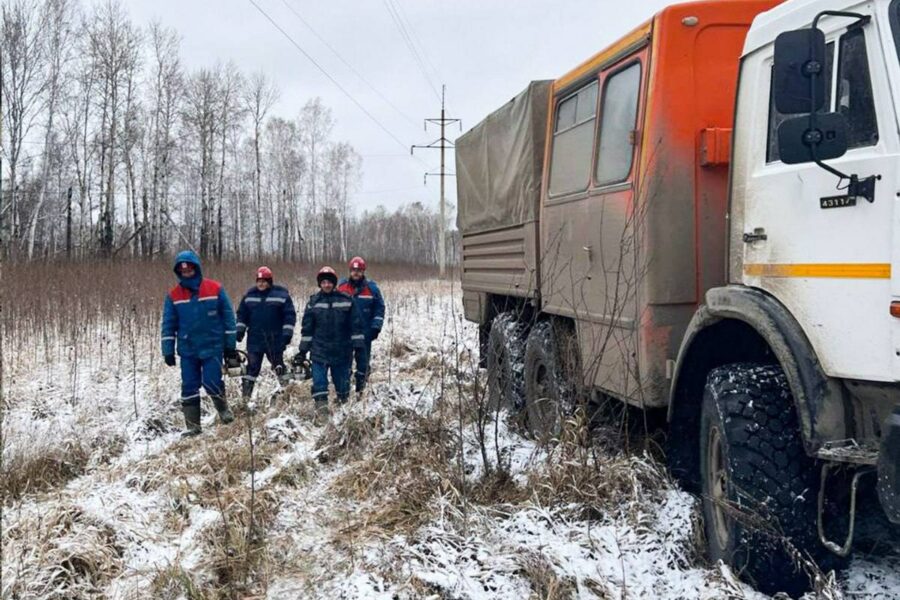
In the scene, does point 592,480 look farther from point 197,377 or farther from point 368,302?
point 368,302

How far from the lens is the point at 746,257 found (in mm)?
3090

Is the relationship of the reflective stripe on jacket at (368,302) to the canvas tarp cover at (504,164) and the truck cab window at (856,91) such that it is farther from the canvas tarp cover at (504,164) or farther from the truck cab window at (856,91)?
the truck cab window at (856,91)

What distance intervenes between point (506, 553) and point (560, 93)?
11.3ft

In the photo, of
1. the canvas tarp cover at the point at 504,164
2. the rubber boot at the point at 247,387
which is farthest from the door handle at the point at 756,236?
the rubber boot at the point at 247,387

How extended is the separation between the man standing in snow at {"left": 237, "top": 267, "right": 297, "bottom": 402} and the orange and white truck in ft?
10.7

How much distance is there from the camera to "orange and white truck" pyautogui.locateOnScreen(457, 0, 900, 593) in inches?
97.0

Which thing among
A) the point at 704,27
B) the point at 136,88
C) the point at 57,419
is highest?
the point at 136,88

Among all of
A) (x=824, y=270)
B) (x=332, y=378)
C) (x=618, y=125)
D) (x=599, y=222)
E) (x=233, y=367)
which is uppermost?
(x=618, y=125)

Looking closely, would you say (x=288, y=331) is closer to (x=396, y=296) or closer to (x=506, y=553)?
(x=506, y=553)

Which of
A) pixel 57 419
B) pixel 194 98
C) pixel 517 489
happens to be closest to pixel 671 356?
pixel 517 489

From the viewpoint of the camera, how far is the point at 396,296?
59.1ft

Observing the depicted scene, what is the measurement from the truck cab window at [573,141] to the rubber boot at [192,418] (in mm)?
3646

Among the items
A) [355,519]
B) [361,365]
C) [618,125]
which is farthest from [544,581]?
[361,365]

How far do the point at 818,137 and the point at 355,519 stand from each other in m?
2.91
